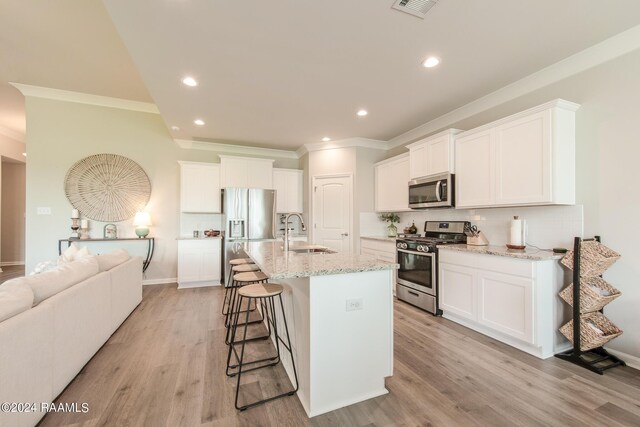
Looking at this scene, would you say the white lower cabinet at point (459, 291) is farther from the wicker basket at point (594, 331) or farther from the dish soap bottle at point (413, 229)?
the dish soap bottle at point (413, 229)

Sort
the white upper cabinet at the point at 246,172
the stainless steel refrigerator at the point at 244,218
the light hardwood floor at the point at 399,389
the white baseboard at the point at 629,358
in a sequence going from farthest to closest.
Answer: the white upper cabinet at the point at 246,172 → the stainless steel refrigerator at the point at 244,218 → the white baseboard at the point at 629,358 → the light hardwood floor at the point at 399,389

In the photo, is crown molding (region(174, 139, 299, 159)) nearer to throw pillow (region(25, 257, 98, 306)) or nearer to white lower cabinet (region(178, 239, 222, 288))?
white lower cabinet (region(178, 239, 222, 288))

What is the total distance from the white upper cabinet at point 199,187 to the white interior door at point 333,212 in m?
1.88

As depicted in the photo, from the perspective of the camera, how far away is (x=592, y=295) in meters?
2.19

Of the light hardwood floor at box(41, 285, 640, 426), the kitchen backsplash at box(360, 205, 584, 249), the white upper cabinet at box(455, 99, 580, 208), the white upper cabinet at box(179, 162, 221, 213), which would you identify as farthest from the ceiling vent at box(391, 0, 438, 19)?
the white upper cabinet at box(179, 162, 221, 213)

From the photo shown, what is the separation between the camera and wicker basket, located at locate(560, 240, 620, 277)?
2.19 metres

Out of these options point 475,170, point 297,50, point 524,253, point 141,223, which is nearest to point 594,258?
point 524,253

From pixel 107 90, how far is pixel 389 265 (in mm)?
5145


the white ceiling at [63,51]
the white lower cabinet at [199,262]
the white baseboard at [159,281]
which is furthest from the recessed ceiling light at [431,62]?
the white baseboard at [159,281]

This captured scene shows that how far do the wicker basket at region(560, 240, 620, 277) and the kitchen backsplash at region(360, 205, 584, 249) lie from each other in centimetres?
28

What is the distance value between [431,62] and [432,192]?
65.7 inches

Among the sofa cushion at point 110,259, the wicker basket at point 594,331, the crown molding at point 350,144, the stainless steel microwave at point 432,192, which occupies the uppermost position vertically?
the crown molding at point 350,144

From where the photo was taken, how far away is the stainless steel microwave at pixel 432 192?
3.45 metres

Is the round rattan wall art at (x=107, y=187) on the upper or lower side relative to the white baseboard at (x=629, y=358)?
upper
